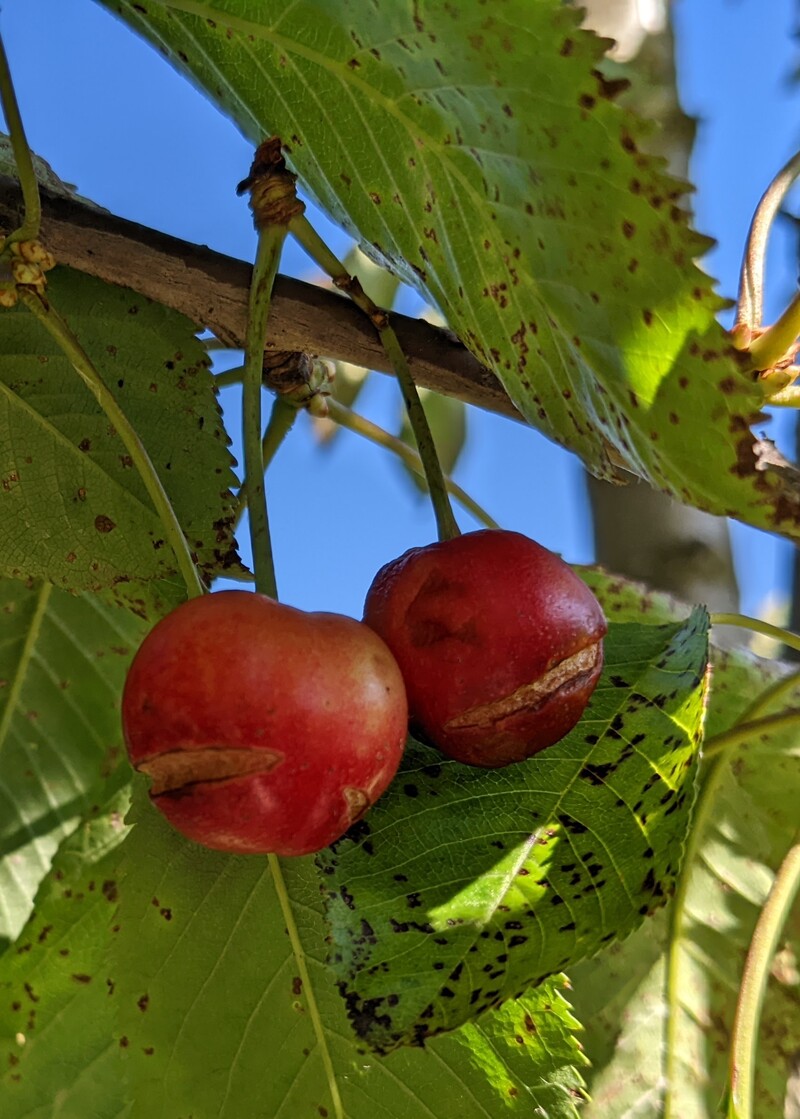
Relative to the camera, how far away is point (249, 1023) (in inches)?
29.0

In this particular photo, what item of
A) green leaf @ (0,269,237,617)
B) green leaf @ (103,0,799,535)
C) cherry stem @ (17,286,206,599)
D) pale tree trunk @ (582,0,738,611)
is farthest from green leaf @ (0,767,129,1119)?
pale tree trunk @ (582,0,738,611)

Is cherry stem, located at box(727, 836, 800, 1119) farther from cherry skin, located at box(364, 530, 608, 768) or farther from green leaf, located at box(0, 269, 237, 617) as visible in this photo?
green leaf, located at box(0, 269, 237, 617)

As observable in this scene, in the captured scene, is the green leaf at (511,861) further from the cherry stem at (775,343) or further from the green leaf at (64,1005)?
the green leaf at (64,1005)

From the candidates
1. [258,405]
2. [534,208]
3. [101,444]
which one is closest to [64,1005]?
[101,444]

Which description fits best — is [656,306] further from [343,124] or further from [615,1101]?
[615,1101]

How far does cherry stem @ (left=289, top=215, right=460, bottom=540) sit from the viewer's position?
0.58 metres

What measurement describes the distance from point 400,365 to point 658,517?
0.74 meters

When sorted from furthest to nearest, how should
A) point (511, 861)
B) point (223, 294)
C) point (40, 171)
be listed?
point (40, 171) < point (223, 294) < point (511, 861)

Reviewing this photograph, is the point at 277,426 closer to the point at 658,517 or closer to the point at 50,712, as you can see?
the point at 50,712

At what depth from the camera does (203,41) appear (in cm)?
61

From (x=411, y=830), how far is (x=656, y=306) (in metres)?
0.30

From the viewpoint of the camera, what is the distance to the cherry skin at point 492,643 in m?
0.49

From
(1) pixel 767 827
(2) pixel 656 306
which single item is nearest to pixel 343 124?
(2) pixel 656 306

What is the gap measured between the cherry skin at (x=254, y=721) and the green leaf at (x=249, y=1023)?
309mm
